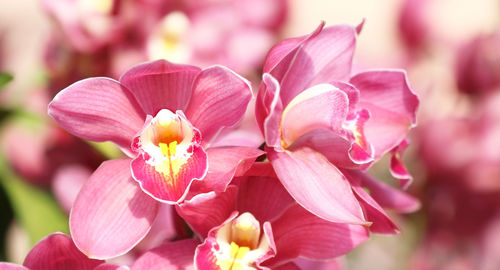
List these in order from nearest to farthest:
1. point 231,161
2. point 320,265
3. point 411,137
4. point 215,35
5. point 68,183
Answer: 1. point 231,161
2. point 320,265
3. point 68,183
4. point 215,35
5. point 411,137

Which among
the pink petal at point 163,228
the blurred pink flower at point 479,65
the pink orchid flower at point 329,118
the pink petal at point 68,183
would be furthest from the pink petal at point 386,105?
the blurred pink flower at point 479,65

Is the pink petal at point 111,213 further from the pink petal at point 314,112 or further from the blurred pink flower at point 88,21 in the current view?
the blurred pink flower at point 88,21

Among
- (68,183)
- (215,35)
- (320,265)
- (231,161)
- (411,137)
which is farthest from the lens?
(411,137)

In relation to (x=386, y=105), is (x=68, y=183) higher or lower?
lower

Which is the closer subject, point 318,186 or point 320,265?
point 318,186

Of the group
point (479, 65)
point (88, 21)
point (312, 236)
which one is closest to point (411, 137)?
point (479, 65)

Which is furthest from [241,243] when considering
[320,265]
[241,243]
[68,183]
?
[68,183]

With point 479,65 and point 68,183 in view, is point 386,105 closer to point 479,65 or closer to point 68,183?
point 68,183

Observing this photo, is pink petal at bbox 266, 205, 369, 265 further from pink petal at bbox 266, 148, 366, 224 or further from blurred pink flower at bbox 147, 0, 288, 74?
blurred pink flower at bbox 147, 0, 288, 74

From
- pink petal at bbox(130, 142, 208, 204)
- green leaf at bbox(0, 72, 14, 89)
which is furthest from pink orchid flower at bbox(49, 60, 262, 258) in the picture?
green leaf at bbox(0, 72, 14, 89)
